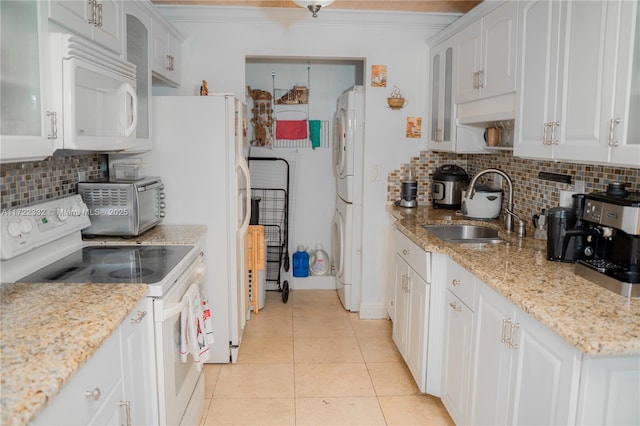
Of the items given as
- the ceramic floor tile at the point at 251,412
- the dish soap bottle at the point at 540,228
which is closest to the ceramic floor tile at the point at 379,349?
the ceramic floor tile at the point at 251,412

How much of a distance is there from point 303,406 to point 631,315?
1.80 meters

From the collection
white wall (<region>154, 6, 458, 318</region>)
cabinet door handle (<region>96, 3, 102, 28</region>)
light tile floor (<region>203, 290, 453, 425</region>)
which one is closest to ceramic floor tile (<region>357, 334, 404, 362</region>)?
light tile floor (<region>203, 290, 453, 425</region>)

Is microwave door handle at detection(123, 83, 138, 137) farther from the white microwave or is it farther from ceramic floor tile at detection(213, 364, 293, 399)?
ceramic floor tile at detection(213, 364, 293, 399)

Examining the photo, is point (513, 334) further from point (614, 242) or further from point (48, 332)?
point (48, 332)

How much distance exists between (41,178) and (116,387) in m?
1.23

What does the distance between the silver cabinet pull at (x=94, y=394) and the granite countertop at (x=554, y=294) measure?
1294 millimetres

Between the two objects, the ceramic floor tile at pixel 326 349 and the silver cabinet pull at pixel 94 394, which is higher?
the silver cabinet pull at pixel 94 394

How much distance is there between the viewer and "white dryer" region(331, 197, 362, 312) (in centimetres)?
415

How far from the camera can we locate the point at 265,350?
347 cm

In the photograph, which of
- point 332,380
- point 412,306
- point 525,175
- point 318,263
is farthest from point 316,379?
point 318,263

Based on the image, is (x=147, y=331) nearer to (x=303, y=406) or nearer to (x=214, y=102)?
(x=303, y=406)

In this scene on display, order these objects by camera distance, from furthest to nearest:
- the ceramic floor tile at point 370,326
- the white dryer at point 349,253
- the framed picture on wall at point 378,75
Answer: the white dryer at point 349,253, the framed picture on wall at point 378,75, the ceramic floor tile at point 370,326

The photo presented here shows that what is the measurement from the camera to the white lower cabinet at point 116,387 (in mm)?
1217

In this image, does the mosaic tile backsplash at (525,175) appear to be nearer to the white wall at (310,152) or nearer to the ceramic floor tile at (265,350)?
the white wall at (310,152)
